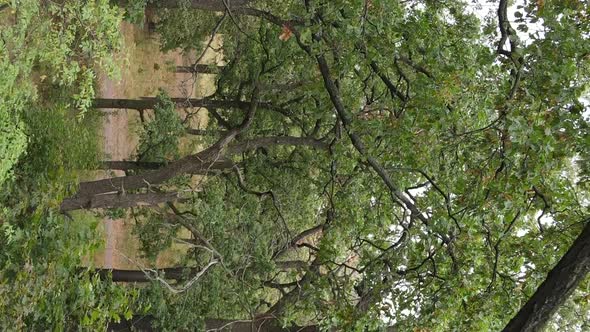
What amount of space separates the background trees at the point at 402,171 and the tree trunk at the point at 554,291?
3 centimetres

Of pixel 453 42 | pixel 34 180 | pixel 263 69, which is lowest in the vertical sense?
pixel 34 180

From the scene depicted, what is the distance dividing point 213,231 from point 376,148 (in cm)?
489

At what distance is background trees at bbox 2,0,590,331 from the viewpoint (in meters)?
7.59

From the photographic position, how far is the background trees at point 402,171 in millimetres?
7594

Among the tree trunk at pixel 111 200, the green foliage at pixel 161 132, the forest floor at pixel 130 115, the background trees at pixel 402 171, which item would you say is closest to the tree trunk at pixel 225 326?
the background trees at pixel 402 171

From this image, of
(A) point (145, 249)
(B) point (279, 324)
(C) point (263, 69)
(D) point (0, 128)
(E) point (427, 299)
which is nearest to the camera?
(D) point (0, 128)

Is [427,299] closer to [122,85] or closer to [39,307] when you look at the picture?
[39,307]

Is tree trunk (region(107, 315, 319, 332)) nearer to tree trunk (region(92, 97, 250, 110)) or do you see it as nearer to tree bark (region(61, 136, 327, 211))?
tree bark (region(61, 136, 327, 211))

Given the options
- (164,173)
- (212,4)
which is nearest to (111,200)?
(164,173)

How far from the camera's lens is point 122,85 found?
20453 millimetres

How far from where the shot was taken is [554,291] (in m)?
5.40

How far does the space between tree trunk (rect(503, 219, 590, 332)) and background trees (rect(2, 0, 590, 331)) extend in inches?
1.2

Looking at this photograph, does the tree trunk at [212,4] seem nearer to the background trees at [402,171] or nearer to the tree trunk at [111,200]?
the background trees at [402,171]

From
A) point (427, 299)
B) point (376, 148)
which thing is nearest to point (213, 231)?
point (376, 148)
